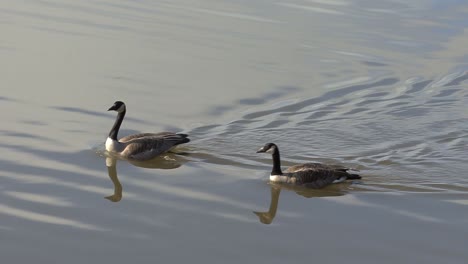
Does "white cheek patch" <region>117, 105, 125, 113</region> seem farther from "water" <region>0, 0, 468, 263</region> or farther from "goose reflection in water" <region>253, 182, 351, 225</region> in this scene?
"goose reflection in water" <region>253, 182, 351, 225</region>

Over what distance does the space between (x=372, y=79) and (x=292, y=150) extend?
5109mm

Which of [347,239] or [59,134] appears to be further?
[59,134]

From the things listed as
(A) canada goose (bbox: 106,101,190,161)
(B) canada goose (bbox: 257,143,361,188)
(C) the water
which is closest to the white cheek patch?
(A) canada goose (bbox: 106,101,190,161)

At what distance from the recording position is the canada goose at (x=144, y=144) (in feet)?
52.4

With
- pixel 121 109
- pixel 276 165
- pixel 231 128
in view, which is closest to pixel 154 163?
pixel 121 109

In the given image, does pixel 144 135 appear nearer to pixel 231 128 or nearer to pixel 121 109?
pixel 121 109

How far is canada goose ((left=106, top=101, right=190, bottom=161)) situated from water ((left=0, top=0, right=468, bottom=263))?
0.82ft

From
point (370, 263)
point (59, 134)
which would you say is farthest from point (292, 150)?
point (370, 263)

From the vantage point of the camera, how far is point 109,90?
19.0 meters

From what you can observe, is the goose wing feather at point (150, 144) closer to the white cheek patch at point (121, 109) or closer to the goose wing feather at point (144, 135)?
the goose wing feather at point (144, 135)

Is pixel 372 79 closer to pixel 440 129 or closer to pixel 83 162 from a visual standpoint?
pixel 440 129

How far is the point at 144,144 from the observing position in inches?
629

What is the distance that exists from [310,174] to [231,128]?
9.75 feet

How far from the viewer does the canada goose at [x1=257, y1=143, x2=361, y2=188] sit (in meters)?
15.0
